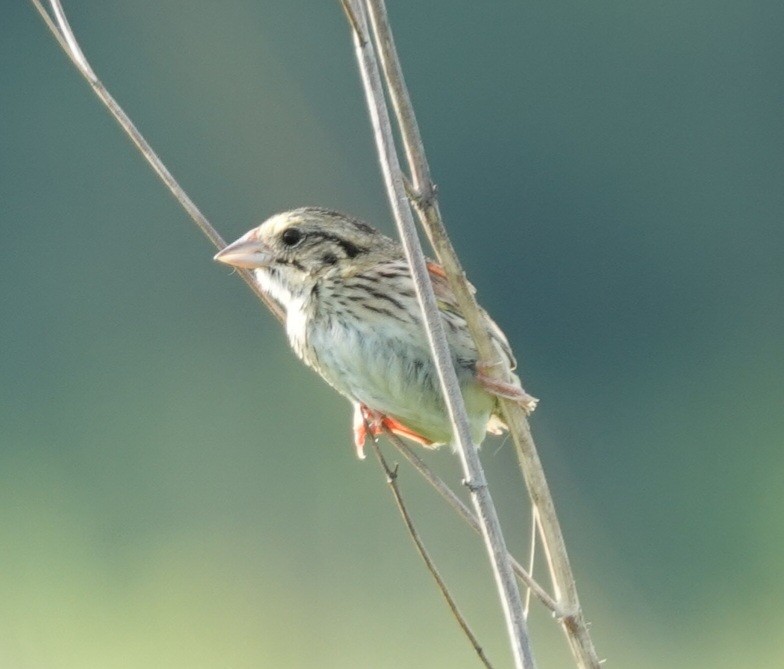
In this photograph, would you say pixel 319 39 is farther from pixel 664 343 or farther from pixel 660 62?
pixel 664 343

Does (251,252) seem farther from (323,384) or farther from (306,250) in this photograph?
(323,384)

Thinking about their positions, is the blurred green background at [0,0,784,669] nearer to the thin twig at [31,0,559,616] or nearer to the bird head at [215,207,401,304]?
the bird head at [215,207,401,304]

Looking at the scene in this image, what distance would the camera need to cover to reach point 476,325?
9.01 ft

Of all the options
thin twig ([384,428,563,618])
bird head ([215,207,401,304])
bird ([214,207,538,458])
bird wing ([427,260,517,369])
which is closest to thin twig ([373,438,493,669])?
thin twig ([384,428,563,618])

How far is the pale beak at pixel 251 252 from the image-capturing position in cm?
338

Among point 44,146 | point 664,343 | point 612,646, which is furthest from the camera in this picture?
point 44,146

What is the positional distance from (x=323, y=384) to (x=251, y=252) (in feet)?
25.9

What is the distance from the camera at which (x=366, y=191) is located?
461 inches

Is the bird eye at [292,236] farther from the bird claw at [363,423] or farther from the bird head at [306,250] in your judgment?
the bird claw at [363,423]

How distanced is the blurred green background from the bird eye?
3182 mm

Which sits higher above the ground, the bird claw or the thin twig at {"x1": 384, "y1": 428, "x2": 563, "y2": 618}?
the bird claw

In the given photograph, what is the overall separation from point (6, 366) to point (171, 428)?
145cm

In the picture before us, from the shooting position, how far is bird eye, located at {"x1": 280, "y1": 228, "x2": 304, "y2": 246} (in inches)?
136

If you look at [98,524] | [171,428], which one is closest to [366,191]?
[171,428]
